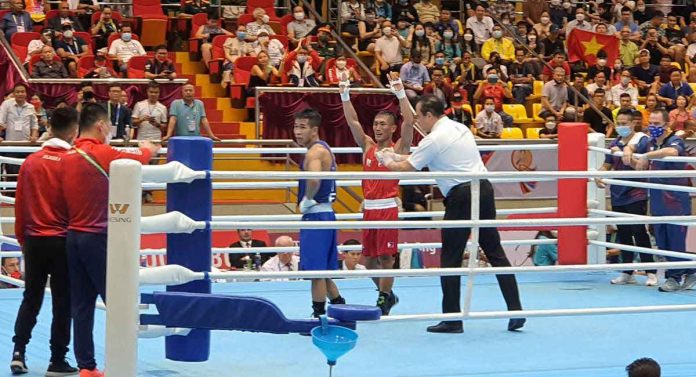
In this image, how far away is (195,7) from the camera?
19172 mm

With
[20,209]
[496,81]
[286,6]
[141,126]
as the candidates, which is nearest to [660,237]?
[20,209]

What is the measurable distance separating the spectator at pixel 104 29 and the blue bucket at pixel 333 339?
→ 12635 mm

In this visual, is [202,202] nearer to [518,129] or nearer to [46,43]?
[46,43]

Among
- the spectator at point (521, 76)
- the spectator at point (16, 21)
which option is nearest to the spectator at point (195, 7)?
the spectator at point (16, 21)

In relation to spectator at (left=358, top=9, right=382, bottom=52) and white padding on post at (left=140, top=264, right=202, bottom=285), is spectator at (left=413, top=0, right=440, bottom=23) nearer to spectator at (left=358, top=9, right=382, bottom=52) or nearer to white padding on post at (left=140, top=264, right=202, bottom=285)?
spectator at (left=358, top=9, right=382, bottom=52)

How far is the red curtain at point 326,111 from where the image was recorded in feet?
53.8

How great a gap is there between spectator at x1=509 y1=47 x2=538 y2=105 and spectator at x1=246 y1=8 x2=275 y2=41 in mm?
4014

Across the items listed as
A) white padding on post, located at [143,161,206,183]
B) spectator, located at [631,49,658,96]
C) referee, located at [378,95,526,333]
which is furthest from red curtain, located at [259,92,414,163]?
white padding on post, located at [143,161,206,183]

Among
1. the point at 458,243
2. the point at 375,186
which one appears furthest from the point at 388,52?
the point at 458,243

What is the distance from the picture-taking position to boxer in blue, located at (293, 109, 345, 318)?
7.63m

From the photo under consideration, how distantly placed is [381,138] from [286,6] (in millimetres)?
12862

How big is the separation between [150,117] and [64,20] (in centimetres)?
289

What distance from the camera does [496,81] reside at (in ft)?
61.1

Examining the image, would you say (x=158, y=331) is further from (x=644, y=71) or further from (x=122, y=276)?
(x=644, y=71)
